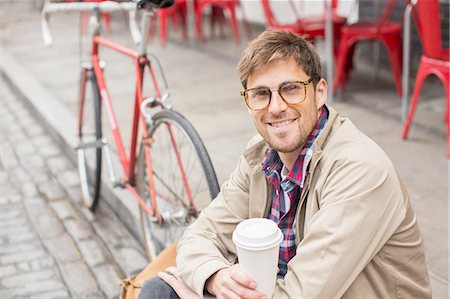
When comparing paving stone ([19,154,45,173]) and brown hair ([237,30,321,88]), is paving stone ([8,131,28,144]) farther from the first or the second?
brown hair ([237,30,321,88])

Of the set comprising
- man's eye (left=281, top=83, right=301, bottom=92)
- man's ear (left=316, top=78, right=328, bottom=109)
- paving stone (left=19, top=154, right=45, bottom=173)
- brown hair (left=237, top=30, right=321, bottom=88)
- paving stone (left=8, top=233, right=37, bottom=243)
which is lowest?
paving stone (left=19, top=154, right=45, bottom=173)

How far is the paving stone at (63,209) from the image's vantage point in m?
4.68

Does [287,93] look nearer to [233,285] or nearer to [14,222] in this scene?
[233,285]

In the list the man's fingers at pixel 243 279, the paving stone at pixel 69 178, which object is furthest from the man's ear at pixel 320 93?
the paving stone at pixel 69 178

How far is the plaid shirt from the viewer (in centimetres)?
214

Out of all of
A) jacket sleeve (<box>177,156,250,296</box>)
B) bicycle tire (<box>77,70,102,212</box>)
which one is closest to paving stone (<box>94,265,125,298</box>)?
bicycle tire (<box>77,70,102,212</box>)

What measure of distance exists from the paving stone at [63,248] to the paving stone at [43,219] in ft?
0.28

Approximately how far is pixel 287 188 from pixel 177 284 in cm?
51

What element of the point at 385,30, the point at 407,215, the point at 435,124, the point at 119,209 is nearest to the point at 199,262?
the point at 407,215

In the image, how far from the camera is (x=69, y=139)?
567 cm

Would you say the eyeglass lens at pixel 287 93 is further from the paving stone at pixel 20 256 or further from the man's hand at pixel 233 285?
the paving stone at pixel 20 256

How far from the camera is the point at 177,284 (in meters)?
2.24

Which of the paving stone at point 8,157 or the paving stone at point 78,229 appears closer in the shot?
the paving stone at point 78,229

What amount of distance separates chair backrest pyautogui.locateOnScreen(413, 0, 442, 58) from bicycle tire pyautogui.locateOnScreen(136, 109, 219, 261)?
2.00 meters
